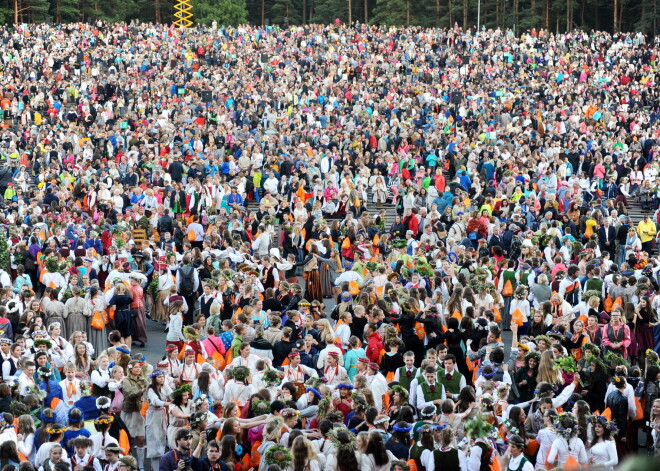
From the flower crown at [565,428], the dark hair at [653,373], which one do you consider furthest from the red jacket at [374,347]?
the flower crown at [565,428]

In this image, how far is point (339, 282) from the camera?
16812 millimetres

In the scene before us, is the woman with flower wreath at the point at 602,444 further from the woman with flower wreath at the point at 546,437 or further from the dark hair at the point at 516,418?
the dark hair at the point at 516,418

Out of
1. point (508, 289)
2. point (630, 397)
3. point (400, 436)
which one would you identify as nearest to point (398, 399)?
point (400, 436)

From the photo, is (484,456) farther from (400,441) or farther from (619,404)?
(619,404)

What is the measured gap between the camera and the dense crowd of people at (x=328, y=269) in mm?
10320

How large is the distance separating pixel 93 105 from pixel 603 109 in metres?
16.4

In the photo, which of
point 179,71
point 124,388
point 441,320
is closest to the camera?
point 124,388

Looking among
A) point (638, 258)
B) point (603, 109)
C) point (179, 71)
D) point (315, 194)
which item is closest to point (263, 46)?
point (179, 71)

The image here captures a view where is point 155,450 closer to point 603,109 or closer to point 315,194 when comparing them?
point 315,194

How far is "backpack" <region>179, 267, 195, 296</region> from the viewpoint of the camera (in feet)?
56.3

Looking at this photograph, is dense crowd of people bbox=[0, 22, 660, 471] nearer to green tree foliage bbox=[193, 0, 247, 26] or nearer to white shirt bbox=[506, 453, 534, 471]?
white shirt bbox=[506, 453, 534, 471]

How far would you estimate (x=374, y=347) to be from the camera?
42.5ft

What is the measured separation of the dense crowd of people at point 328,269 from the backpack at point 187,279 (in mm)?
30

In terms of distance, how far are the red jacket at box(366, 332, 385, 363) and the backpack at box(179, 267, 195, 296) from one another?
4.86m
